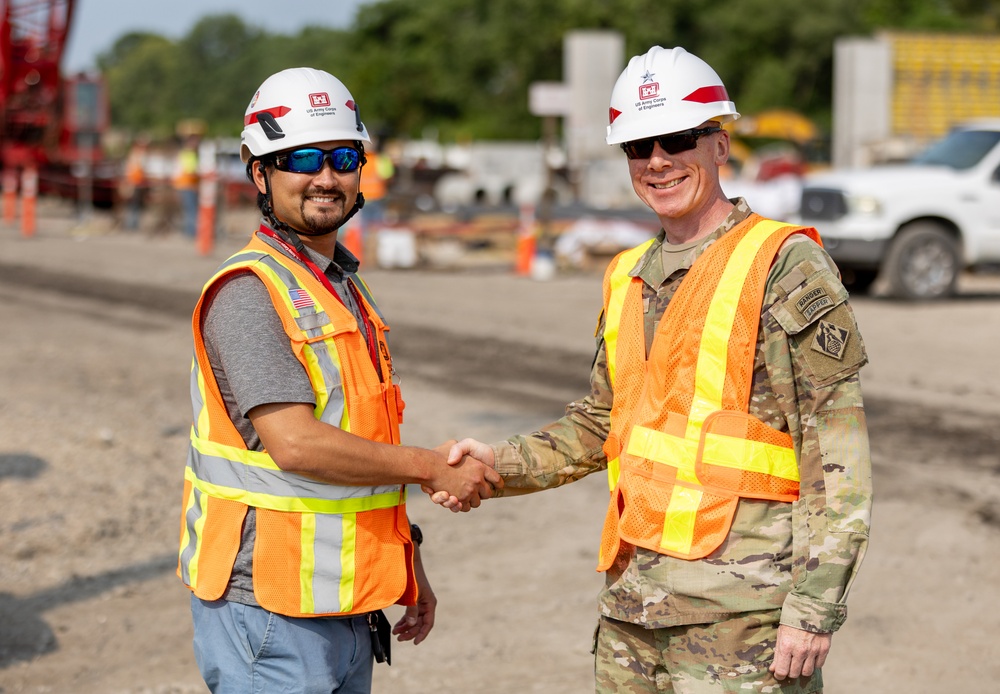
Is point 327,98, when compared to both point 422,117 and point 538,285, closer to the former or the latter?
point 538,285

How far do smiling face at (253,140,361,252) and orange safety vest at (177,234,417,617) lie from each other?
13cm

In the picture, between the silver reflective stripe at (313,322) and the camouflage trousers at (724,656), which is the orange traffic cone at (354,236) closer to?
the silver reflective stripe at (313,322)

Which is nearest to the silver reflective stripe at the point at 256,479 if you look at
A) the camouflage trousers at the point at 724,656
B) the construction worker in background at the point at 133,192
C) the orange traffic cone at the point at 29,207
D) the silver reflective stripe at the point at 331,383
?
the silver reflective stripe at the point at 331,383

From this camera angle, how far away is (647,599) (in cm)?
287

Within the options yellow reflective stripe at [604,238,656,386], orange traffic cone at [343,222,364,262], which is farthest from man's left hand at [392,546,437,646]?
orange traffic cone at [343,222,364,262]

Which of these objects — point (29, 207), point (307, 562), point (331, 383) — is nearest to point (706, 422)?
point (331, 383)

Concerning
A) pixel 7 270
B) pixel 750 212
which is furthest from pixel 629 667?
pixel 7 270

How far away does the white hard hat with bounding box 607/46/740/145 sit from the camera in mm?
2959

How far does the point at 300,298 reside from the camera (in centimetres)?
289

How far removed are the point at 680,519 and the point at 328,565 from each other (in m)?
0.83

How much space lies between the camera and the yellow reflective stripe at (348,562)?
2938 mm

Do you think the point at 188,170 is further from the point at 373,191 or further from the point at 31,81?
the point at 31,81

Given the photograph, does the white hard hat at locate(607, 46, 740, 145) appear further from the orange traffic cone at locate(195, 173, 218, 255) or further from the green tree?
the green tree

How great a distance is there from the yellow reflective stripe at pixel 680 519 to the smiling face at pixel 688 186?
0.65 meters
